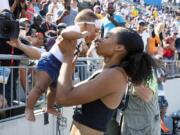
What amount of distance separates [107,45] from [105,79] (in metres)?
0.24

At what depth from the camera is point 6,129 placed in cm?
454

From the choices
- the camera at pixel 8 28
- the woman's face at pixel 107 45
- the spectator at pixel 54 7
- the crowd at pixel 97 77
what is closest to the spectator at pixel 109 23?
the crowd at pixel 97 77

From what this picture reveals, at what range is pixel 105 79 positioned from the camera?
104 inches

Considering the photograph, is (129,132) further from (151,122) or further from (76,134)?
(76,134)

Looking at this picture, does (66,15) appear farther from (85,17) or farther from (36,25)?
(85,17)

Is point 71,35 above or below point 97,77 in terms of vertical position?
above

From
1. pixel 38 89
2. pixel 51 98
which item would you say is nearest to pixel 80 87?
pixel 51 98

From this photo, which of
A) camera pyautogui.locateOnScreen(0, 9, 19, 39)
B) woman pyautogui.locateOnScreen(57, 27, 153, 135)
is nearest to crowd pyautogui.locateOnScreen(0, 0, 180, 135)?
woman pyautogui.locateOnScreen(57, 27, 153, 135)

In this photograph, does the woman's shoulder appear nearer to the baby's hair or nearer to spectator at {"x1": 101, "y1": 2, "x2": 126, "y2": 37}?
spectator at {"x1": 101, "y1": 2, "x2": 126, "y2": 37}

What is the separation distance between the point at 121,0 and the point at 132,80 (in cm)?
1701

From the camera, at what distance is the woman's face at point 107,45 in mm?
2709

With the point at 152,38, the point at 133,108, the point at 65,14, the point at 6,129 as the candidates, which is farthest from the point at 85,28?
the point at 152,38

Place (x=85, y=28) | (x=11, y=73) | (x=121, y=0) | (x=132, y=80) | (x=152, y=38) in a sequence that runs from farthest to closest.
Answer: (x=121, y=0)
(x=152, y=38)
(x=11, y=73)
(x=85, y=28)
(x=132, y=80)

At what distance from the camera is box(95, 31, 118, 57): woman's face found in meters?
2.71
